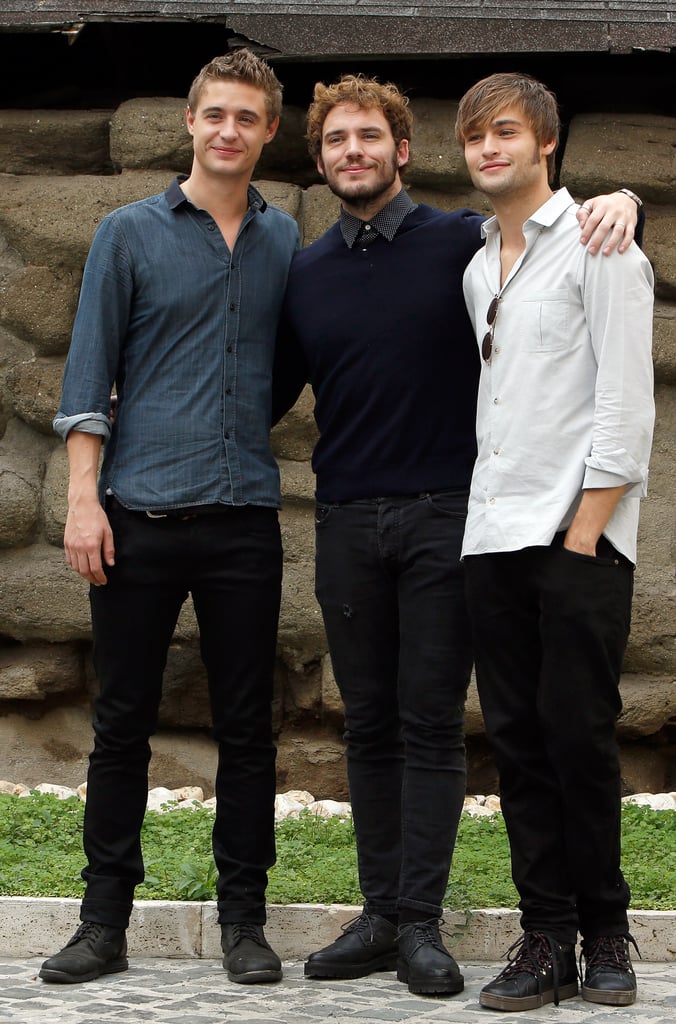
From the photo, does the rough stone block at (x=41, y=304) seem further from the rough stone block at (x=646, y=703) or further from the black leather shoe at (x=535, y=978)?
the black leather shoe at (x=535, y=978)

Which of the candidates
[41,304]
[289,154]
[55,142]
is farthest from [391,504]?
[55,142]

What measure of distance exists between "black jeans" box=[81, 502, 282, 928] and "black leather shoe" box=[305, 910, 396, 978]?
222mm

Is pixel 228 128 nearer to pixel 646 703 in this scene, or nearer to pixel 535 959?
pixel 535 959

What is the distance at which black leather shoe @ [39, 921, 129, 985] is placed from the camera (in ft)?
12.2

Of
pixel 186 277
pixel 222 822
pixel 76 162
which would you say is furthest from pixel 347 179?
pixel 76 162

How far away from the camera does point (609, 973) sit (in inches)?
139

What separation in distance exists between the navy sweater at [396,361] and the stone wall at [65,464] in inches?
84.5

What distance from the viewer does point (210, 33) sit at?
6273 mm

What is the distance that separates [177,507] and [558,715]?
111 cm

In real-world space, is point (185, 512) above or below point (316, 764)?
above

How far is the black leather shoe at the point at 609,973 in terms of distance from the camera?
11.5ft

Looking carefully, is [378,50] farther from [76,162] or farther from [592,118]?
[76,162]

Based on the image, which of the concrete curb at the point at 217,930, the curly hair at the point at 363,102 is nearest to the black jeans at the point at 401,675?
the concrete curb at the point at 217,930

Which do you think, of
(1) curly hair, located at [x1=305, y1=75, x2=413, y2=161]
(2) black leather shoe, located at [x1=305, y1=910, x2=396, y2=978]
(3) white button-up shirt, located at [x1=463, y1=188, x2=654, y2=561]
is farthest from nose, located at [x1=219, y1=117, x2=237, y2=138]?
(2) black leather shoe, located at [x1=305, y1=910, x2=396, y2=978]
